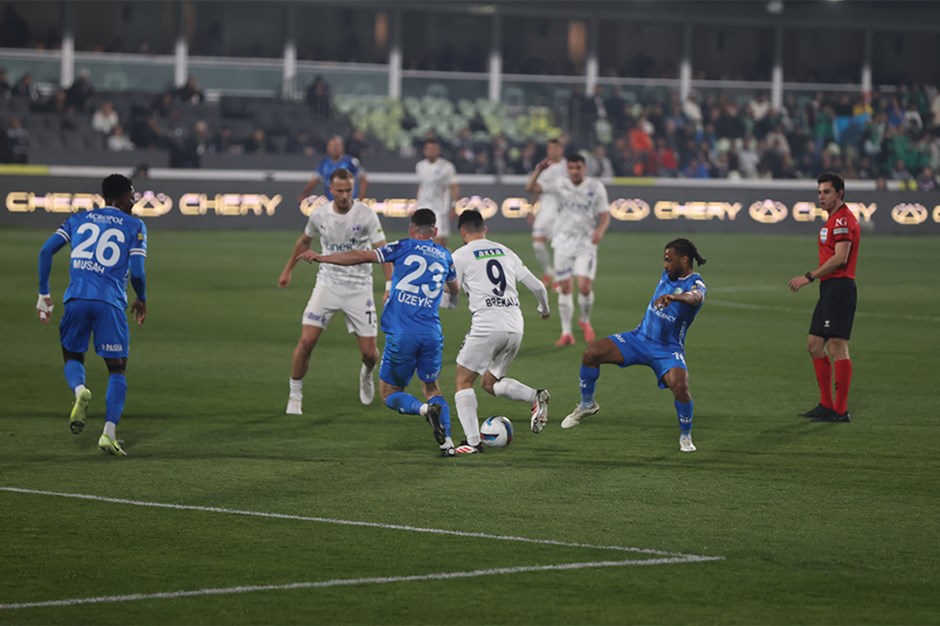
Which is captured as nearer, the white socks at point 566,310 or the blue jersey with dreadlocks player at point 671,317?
the blue jersey with dreadlocks player at point 671,317

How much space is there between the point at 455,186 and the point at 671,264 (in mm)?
13513

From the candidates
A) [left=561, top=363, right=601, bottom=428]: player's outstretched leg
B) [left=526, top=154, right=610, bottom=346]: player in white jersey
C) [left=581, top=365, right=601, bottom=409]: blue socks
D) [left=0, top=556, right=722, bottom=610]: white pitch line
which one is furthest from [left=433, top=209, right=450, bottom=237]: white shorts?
[left=0, top=556, right=722, bottom=610]: white pitch line

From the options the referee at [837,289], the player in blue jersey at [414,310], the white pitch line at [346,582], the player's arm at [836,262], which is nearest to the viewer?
the white pitch line at [346,582]

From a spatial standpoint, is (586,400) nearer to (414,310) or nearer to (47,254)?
(414,310)

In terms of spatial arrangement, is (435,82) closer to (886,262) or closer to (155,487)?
(886,262)

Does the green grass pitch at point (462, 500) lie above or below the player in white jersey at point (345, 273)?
below

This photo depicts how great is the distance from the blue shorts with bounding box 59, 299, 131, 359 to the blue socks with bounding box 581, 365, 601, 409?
11.8 feet

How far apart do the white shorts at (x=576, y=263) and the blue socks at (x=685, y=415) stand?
729 centimetres

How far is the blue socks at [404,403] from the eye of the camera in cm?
1127

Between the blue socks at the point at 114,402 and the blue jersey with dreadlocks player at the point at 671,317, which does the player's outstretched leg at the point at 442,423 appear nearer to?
the blue jersey with dreadlocks player at the point at 671,317

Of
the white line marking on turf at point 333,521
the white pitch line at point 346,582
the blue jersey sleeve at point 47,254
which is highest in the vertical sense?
the blue jersey sleeve at point 47,254

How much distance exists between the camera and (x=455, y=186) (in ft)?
81.4

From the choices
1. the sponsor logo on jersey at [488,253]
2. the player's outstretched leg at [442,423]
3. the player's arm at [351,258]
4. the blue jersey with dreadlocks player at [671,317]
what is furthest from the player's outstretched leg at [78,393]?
the blue jersey with dreadlocks player at [671,317]

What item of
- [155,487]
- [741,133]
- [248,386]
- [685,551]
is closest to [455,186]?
[248,386]
